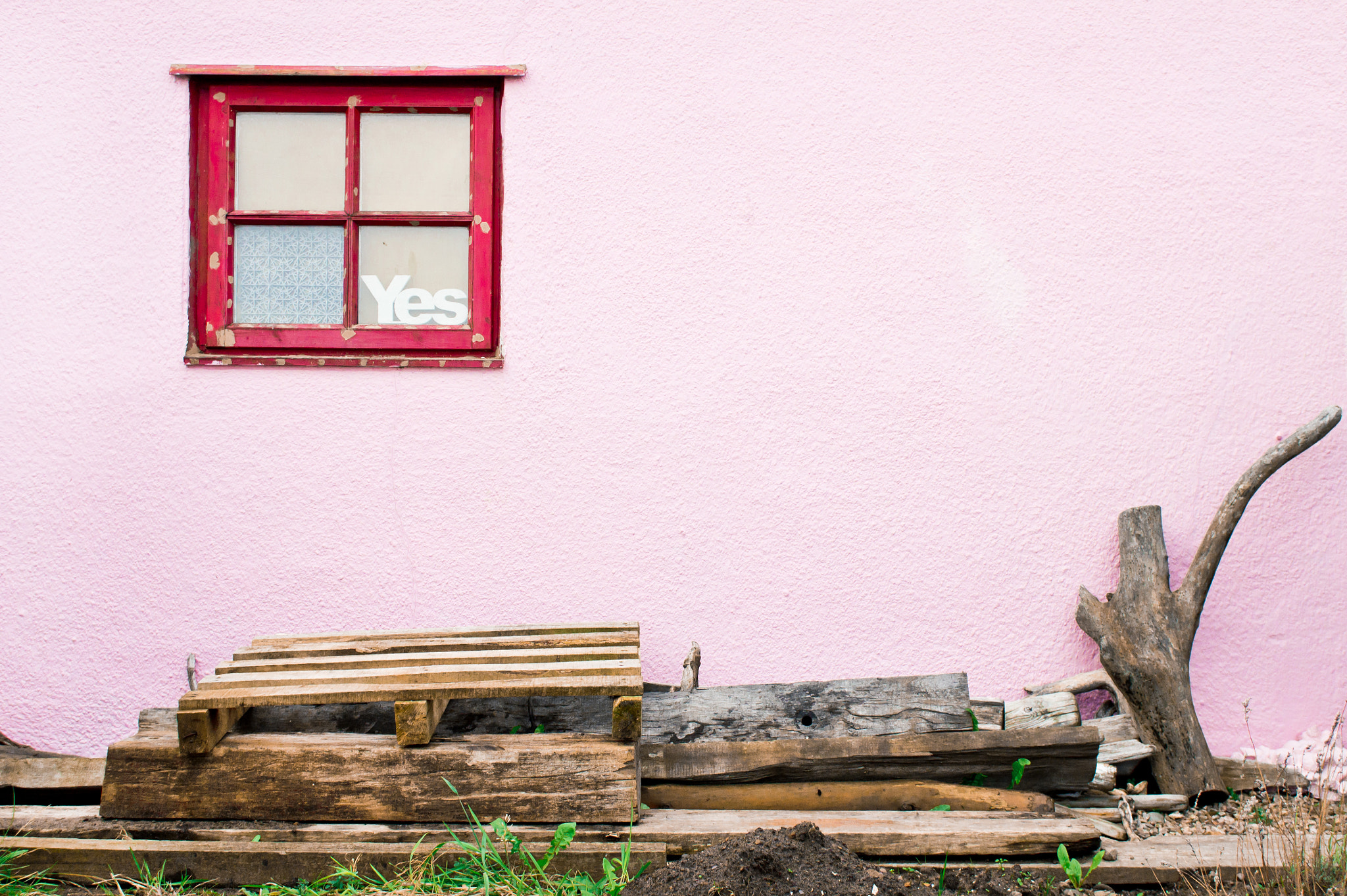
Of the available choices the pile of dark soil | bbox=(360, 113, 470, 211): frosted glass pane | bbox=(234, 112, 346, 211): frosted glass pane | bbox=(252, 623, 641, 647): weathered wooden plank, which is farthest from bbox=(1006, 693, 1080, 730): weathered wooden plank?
bbox=(234, 112, 346, 211): frosted glass pane

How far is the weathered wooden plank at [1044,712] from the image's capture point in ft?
8.71

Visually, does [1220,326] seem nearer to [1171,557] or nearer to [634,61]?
[1171,557]

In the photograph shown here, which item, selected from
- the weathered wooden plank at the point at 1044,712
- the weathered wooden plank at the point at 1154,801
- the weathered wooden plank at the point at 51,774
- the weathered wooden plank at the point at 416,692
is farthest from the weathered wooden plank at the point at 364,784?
the weathered wooden plank at the point at 1154,801

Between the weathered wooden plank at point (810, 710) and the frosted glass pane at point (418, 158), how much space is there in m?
1.95

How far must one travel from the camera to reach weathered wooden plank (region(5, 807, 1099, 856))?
2.07m

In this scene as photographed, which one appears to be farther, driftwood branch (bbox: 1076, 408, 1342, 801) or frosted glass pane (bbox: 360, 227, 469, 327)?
frosted glass pane (bbox: 360, 227, 469, 327)

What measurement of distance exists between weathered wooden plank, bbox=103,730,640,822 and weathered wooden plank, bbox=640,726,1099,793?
345 millimetres

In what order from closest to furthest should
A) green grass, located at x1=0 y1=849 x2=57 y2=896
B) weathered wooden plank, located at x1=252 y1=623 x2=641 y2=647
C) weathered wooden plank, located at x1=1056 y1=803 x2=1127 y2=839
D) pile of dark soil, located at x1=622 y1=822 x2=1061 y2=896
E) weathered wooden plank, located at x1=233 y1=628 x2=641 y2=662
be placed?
pile of dark soil, located at x1=622 y1=822 x2=1061 y2=896 < green grass, located at x1=0 y1=849 x2=57 y2=896 < weathered wooden plank, located at x1=1056 y1=803 x2=1127 y2=839 < weathered wooden plank, located at x1=233 y1=628 x2=641 y2=662 < weathered wooden plank, located at x1=252 y1=623 x2=641 y2=647

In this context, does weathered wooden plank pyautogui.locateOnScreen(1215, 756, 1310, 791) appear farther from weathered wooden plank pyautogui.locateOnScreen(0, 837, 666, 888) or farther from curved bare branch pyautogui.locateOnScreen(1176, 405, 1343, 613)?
weathered wooden plank pyautogui.locateOnScreen(0, 837, 666, 888)

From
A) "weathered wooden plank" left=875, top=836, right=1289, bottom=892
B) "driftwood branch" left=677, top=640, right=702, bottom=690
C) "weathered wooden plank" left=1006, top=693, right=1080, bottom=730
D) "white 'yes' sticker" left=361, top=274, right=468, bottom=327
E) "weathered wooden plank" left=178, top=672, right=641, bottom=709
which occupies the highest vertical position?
"white 'yes' sticker" left=361, top=274, right=468, bottom=327

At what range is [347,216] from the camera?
2.96 metres

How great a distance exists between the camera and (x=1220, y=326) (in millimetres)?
2910

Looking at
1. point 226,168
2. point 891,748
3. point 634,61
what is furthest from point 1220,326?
point 226,168

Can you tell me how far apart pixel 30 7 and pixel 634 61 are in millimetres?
2206
